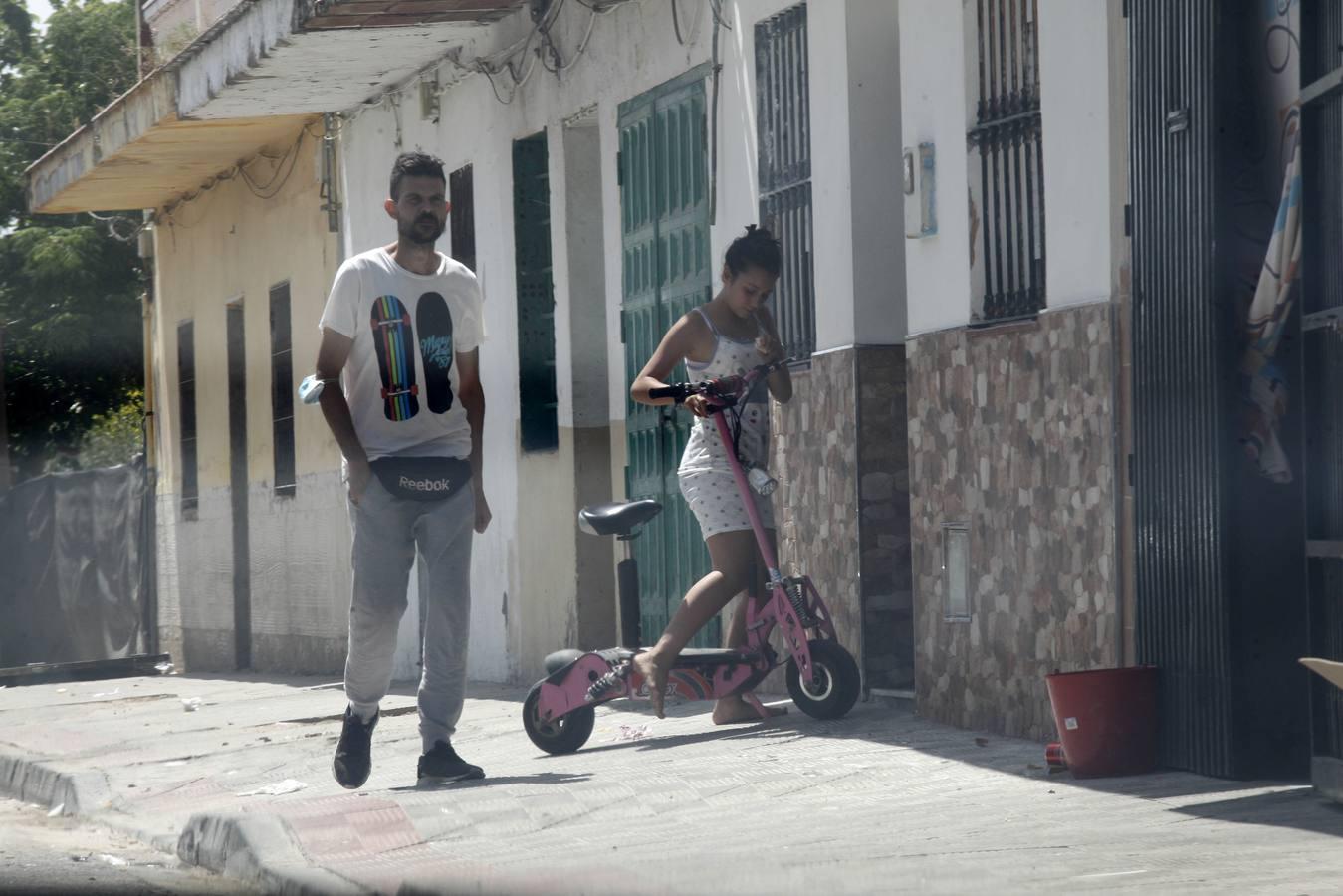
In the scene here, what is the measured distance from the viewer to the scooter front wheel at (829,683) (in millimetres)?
8375

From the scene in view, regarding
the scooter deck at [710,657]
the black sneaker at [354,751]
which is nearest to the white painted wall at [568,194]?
the scooter deck at [710,657]

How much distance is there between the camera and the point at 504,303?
45.4ft

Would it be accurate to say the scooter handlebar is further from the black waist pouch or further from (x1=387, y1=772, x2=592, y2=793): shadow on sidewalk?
(x1=387, y1=772, x2=592, y2=793): shadow on sidewalk

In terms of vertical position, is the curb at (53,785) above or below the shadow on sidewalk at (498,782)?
below

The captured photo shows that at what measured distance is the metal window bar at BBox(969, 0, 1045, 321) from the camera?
26.6 ft

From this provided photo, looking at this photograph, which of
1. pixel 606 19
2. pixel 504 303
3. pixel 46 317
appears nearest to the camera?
pixel 606 19

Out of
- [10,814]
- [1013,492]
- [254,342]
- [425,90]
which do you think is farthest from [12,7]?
[1013,492]

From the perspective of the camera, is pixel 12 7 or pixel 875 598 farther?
pixel 12 7

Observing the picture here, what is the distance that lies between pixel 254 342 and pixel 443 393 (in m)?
12.8

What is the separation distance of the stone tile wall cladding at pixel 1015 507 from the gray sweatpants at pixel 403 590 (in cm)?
188

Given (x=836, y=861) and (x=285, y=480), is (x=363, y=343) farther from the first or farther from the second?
(x=285, y=480)

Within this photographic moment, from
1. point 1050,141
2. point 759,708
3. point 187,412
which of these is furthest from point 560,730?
point 187,412

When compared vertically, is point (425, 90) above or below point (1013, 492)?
above

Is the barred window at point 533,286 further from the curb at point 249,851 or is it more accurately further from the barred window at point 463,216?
the curb at point 249,851
